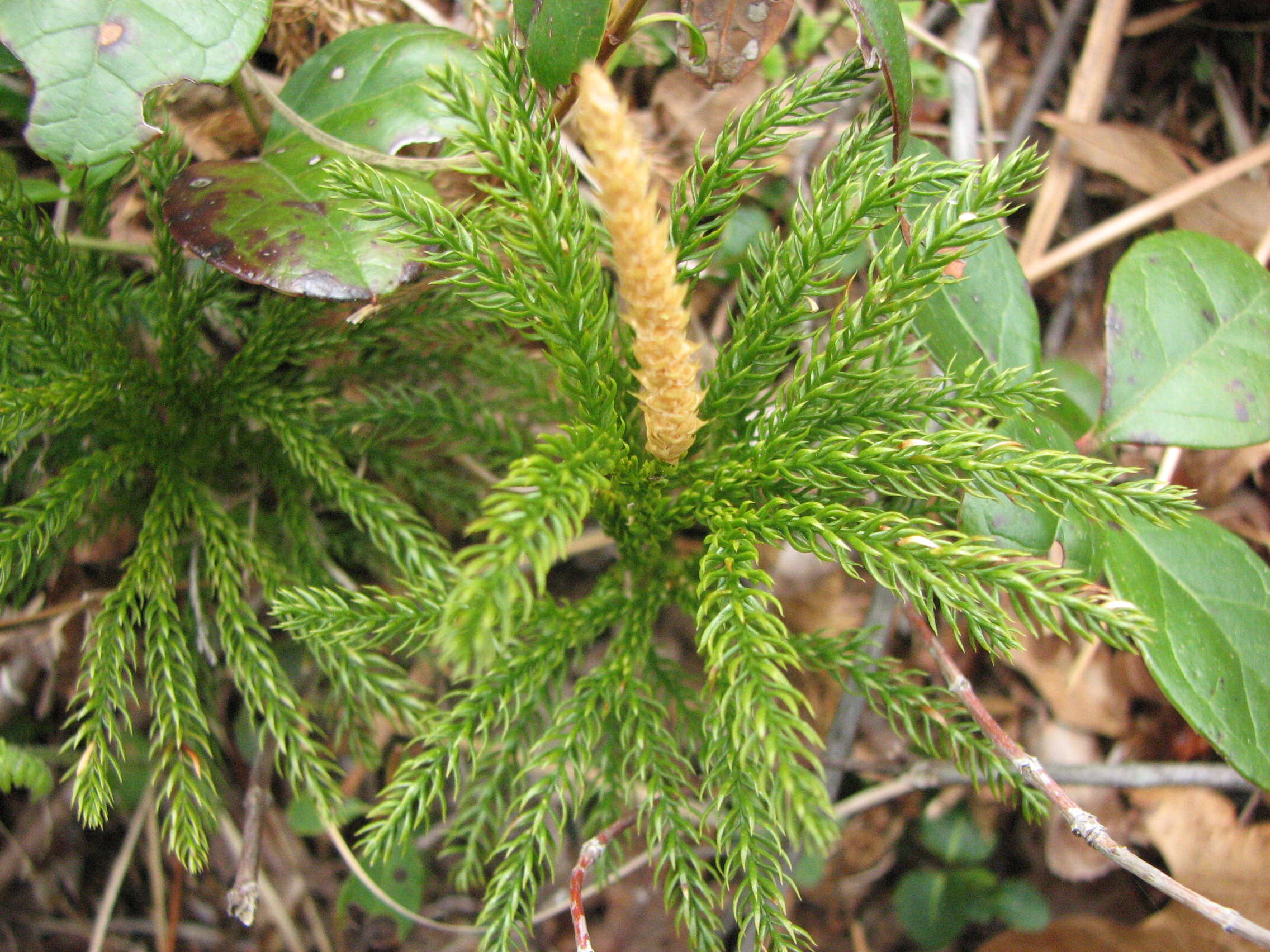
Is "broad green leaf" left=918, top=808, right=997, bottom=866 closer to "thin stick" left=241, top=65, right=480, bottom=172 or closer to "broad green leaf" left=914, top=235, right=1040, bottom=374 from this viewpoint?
"broad green leaf" left=914, top=235, right=1040, bottom=374

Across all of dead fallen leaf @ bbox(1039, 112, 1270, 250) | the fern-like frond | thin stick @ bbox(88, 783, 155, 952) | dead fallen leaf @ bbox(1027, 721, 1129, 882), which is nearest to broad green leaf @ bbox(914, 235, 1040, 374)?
dead fallen leaf @ bbox(1039, 112, 1270, 250)

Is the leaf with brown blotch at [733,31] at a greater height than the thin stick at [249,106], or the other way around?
the leaf with brown blotch at [733,31]

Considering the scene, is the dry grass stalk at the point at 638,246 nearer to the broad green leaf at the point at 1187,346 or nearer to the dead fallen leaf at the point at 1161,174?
the broad green leaf at the point at 1187,346

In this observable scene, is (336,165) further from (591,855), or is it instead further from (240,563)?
(591,855)

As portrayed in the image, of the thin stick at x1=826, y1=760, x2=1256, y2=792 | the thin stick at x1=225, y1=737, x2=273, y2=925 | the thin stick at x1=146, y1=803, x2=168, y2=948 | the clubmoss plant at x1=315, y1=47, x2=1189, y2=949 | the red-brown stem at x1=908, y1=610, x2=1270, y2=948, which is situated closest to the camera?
the clubmoss plant at x1=315, y1=47, x2=1189, y2=949

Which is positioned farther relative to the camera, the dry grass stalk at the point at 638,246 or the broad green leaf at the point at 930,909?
the broad green leaf at the point at 930,909

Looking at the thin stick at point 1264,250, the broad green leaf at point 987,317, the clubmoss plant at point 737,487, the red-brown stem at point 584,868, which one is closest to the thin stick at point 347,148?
the clubmoss plant at point 737,487

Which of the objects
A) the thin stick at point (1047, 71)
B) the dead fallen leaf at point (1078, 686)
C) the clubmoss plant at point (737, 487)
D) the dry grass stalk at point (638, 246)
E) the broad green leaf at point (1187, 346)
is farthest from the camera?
the thin stick at point (1047, 71)
